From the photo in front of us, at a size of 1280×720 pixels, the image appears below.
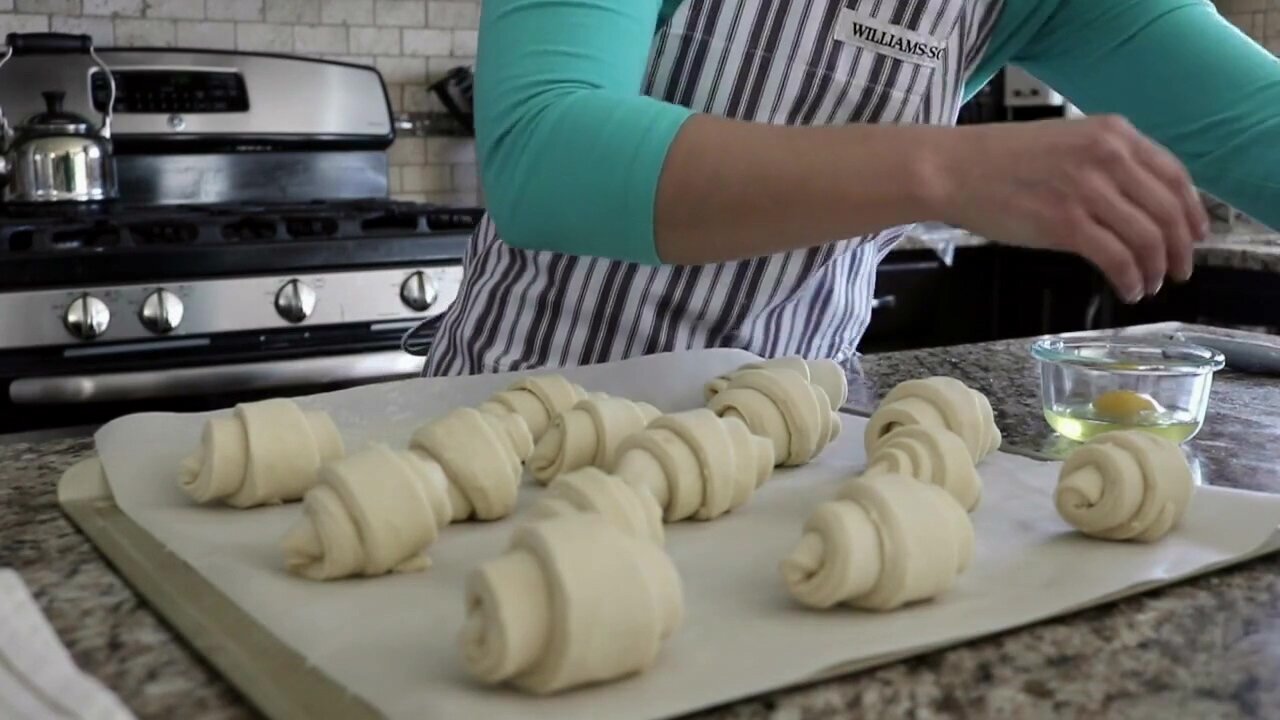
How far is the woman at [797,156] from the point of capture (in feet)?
2.58

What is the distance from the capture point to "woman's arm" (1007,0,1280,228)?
4.12 feet

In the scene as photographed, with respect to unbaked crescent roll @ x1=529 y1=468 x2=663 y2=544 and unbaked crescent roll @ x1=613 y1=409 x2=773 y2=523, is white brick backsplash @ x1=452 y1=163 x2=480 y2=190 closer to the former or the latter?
unbaked crescent roll @ x1=613 y1=409 x2=773 y2=523

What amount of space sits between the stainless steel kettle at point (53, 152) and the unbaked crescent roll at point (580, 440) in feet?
5.28

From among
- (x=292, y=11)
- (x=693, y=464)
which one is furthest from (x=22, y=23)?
(x=693, y=464)

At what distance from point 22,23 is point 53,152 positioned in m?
0.32

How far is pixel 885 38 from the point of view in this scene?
121 centimetres

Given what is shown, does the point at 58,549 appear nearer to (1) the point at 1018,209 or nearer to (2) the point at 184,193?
(1) the point at 1018,209

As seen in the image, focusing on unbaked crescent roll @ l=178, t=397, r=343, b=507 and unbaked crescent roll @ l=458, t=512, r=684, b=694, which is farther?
unbaked crescent roll @ l=178, t=397, r=343, b=507

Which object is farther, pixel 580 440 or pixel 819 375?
pixel 819 375

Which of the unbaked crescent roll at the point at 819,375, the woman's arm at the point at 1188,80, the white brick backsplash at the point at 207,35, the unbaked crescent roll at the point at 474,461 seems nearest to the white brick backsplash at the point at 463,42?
the white brick backsplash at the point at 207,35

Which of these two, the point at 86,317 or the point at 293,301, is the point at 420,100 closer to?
the point at 293,301

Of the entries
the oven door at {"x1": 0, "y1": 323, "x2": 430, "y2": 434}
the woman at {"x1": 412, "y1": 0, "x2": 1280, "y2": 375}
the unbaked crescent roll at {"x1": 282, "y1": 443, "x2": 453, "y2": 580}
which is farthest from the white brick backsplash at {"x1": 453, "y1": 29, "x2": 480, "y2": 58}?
the unbaked crescent roll at {"x1": 282, "y1": 443, "x2": 453, "y2": 580}

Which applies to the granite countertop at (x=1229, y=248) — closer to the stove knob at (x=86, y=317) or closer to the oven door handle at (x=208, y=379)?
the oven door handle at (x=208, y=379)

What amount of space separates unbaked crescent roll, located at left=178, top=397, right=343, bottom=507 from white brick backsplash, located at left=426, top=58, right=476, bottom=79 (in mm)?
1995
